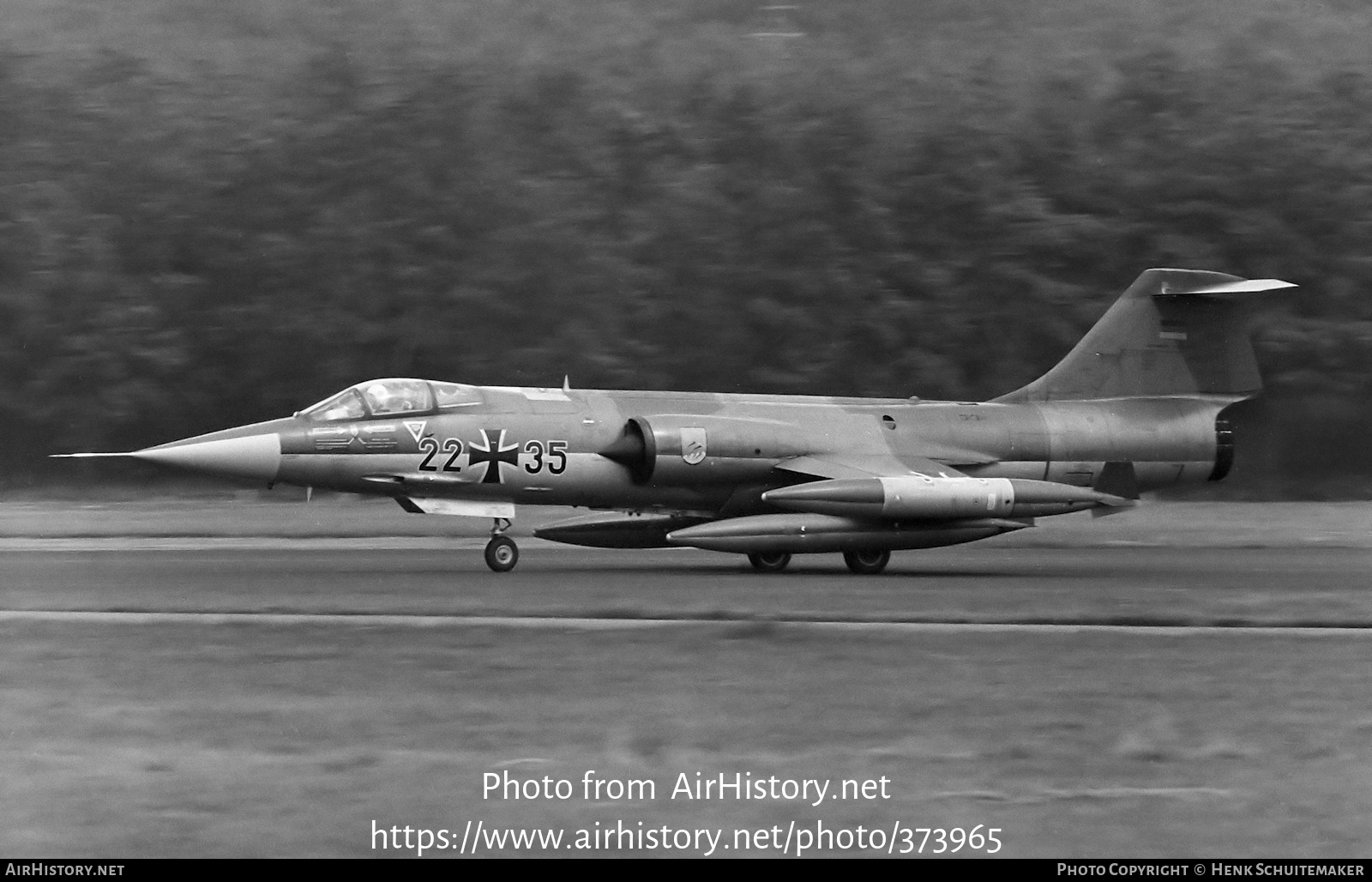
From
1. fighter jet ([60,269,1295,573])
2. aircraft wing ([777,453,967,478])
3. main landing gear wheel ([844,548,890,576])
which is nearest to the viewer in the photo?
fighter jet ([60,269,1295,573])

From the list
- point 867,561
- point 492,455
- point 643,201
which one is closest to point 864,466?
point 867,561

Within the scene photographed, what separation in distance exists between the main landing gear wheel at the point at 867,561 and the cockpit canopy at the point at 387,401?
474 centimetres

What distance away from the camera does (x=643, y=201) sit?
30.8 meters

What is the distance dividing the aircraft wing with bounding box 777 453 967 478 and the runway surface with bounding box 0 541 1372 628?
1.15 meters

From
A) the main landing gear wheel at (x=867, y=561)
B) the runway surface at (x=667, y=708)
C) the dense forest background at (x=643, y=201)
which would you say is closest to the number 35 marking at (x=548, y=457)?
the runway surface at (x=667, y=708)

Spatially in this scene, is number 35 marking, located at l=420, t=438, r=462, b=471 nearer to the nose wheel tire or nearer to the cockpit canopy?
the cockpit canopy

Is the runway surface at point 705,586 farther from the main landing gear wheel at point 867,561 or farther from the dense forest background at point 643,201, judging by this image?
the dense forest background at point 643,201

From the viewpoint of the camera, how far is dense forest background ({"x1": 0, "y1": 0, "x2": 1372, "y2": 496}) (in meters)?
29.1

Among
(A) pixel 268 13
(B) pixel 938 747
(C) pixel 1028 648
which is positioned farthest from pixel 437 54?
(B) pixel 938 747

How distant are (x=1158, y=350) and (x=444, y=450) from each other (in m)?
9.56

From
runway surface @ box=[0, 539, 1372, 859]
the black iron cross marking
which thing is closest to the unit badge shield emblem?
the black iron cross marking

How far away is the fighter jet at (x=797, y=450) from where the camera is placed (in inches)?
700

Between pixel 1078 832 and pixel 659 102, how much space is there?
2678 cm

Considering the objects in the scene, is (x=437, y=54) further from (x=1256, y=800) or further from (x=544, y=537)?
(x=1256, y=800)
